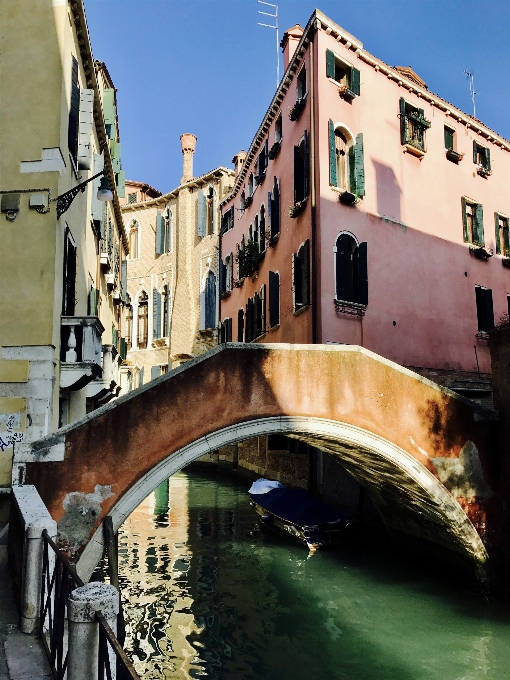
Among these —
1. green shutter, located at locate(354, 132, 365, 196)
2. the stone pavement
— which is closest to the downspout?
green shutter, located at locate(354, 132, 365, 196)

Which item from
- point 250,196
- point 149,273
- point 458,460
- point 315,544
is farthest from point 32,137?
point 149,273

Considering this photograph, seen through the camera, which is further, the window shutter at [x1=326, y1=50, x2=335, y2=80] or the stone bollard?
the window shutter at [x1=326, y1=50, x2=335, y2=80]

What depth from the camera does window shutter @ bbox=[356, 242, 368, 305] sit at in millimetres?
13102

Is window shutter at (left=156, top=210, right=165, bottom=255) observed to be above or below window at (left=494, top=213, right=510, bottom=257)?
above

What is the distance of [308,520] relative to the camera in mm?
11523

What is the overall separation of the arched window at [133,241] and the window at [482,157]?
47.3 ft

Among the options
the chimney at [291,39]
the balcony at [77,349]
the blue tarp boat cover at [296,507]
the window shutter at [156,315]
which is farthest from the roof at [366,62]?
the blue tarp boat cover at [296,507]

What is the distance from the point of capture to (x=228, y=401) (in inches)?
312

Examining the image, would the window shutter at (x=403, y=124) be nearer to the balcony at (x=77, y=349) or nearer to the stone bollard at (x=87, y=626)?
the balcony at (x=77, y=349)

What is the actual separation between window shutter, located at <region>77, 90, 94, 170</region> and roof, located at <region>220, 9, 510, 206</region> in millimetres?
6295

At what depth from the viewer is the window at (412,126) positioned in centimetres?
1463

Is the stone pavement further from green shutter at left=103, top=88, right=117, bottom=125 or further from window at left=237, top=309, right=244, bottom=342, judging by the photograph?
window at left=237, top=309, right=244, bottom=342

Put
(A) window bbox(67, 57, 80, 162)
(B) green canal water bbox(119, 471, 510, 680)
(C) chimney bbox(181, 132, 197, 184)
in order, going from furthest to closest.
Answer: (C) chimney bbox(181, 132, 197, 184) < (A) window bbox(67, 57, 80, 162) < (B) green canal water bbox(119, 471, 510, 680)

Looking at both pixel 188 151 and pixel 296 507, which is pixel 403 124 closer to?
pixel 296 507
